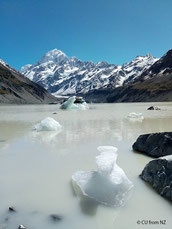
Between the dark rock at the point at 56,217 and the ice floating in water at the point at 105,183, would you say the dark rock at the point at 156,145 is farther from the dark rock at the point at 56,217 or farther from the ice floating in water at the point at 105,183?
the dark rock at the point at 56,217

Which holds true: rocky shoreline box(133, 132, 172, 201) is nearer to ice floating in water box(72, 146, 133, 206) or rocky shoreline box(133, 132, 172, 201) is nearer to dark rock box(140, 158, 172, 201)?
→ dark rock box(140, 158, 172, 201)

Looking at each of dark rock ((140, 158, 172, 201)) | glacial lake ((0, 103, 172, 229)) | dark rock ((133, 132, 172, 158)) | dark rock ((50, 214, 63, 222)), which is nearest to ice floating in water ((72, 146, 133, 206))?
glacial lake ((0, 103, 172, 229))

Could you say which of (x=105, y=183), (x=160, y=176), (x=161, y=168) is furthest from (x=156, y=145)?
(x=105, y=183)

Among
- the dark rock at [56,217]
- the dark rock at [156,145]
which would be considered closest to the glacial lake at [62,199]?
the dark rock at [56,217]

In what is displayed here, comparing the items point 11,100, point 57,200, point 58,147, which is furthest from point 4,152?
point 11,100

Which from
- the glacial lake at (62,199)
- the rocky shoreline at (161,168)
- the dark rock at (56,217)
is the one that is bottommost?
the dark rock at (56,217)
